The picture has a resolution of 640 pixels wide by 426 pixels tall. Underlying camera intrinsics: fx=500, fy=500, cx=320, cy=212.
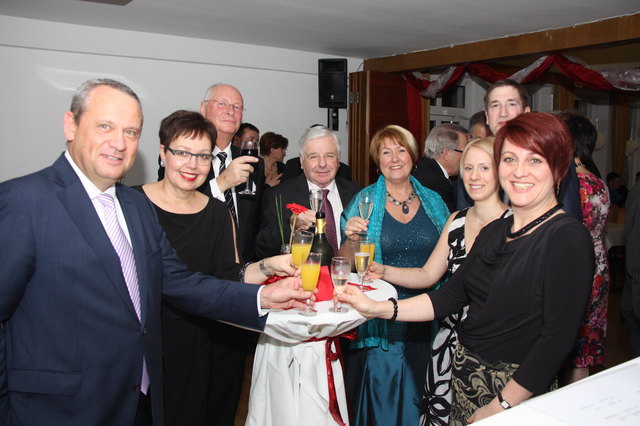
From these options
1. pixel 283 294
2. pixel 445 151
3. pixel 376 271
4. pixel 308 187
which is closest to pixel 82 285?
pixel 283 294

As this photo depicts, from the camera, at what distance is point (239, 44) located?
691 centimetres

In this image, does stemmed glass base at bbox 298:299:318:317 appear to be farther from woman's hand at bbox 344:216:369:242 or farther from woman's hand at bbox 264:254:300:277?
woman's hand at bbox 344:216:369:242

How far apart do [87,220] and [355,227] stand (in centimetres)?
138

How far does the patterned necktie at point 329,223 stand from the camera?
3.00 meters

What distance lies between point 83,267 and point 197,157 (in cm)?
97

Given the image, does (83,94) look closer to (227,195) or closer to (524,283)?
(524,283)

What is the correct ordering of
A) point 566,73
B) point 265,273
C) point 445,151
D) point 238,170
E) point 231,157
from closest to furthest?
point 265,273 < point 238,170 < point 231,157 < point 445,151 < point 566,73

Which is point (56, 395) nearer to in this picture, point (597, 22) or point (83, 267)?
point (83, 267)

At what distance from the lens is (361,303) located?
1.99 m

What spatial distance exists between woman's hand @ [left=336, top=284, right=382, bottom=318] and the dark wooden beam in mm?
4646

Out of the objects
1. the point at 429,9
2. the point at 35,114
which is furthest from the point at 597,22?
the point at 35,114

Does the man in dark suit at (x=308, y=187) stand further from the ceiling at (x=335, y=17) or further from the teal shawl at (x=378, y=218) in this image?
the ceiling at (x=335, y=17)

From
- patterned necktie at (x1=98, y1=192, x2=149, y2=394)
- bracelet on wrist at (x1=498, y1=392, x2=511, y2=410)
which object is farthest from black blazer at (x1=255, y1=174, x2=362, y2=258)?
bracelet on wrist at (x1=498, y1=392, x2=511, y2=410)

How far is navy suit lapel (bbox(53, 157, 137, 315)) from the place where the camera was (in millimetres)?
1476
